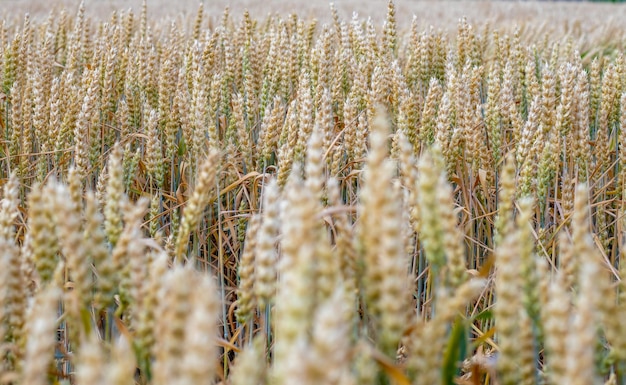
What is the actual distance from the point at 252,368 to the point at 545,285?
47 cm

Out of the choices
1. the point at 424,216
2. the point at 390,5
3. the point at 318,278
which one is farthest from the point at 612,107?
the point at 318,278

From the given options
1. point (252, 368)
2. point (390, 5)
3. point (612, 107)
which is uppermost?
point (390, 5)

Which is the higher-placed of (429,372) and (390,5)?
(390,5)

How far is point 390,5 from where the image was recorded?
295 cm

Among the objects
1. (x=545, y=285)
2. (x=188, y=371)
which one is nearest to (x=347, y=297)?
(x=545, y=285)

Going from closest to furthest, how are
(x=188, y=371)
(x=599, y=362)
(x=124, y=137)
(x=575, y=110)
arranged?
1. (x=188, y=371)
2. (x=599, y=362)
3. (x=575, y=110)
4. (x=124, y=137)

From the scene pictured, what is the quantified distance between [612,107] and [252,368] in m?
2.01

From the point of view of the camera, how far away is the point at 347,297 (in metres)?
1.03

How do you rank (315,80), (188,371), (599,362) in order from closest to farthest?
(188,371), (599,362), (315,80)

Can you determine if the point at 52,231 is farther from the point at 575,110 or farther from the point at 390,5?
the point at 390,5

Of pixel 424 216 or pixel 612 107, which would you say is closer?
pixel 424 216

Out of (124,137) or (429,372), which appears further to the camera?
(124,137)

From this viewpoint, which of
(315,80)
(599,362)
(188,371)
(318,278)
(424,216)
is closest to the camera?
(188,371)

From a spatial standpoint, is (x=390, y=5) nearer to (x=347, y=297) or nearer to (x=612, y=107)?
(x=612, y=107)
